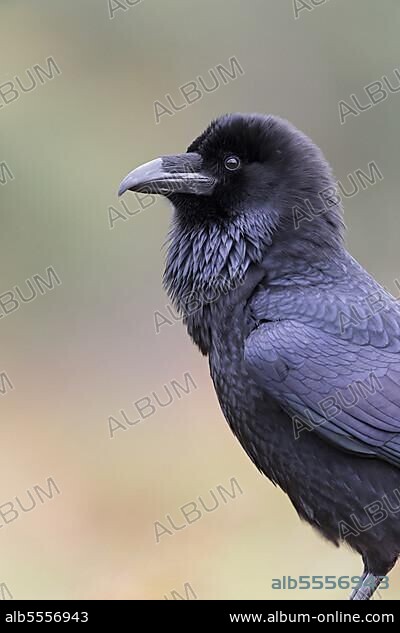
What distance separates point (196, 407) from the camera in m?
9.15

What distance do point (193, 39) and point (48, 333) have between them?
131 inches

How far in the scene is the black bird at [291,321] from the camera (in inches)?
152

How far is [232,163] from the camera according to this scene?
418 centimetres

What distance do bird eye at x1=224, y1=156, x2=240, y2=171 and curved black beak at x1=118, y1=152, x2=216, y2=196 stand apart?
0.08 m

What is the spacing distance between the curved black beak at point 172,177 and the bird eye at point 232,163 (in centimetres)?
8

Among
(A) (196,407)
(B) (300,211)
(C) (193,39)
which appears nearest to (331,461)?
(B) (300,211)

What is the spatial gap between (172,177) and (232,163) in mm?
261

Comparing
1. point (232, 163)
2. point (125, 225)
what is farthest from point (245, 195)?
point (125, 225)
